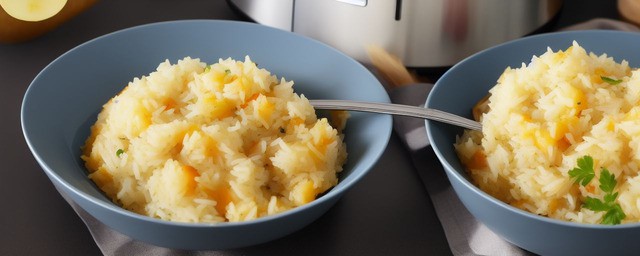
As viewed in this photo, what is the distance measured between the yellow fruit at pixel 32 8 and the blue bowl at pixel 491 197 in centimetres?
68

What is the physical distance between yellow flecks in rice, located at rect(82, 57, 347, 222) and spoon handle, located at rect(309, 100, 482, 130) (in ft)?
0.13

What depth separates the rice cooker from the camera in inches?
51.2

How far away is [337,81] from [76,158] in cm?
39

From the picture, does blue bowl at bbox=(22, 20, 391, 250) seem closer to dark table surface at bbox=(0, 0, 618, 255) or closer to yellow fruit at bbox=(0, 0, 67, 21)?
dark table surface at bbox=(0, 0, 618, 255)

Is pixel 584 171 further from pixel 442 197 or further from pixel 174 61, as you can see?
pixel 174 61

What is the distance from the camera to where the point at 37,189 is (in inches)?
46.4

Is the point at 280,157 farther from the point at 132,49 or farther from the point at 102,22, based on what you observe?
the point at 102,22

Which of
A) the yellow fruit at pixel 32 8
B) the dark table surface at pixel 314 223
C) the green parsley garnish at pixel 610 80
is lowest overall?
the dark table surface at pixel 314 223

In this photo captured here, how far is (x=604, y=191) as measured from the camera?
0.98m

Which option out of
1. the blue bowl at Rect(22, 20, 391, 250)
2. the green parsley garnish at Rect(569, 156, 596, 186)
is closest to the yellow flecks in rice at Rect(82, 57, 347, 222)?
the blue bowl at Rect(22, 20, 391, 250)

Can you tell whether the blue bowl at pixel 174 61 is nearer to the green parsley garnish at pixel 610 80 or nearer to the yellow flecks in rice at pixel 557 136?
the yellow flecks in rice at pixel 557 136

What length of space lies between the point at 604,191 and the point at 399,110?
0.28m

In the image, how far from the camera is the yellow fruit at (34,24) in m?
1.44

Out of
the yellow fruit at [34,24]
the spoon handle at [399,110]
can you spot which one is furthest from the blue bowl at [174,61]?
the yellow fruit at [34,24]
